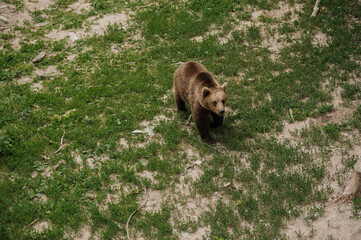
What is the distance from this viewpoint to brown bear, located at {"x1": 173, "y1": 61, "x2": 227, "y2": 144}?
25.9 ft

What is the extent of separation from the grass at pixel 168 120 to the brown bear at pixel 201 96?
1.19 feet

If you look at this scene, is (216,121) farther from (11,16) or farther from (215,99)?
(11,16)

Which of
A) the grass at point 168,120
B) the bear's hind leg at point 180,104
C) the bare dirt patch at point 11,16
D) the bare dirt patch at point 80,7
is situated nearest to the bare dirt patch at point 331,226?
the grass at point 168,120

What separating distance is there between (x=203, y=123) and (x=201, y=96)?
67 cm

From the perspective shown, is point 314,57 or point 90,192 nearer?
point 90,192

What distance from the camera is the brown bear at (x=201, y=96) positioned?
789 cm

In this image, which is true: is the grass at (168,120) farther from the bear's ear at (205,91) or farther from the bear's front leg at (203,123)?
the bear's ear at (205,91)

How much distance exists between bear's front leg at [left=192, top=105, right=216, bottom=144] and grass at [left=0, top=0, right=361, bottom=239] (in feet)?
0.66

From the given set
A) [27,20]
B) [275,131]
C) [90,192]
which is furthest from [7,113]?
[275,131]

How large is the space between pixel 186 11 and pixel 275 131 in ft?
22.4

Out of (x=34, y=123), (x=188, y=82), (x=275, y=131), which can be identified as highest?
(x=188, y=82)

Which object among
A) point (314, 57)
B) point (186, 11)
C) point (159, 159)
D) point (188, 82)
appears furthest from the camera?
point (186, 11)

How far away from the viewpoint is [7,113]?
32.2ft

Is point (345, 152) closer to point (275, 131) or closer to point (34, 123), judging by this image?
point (275, 131)
